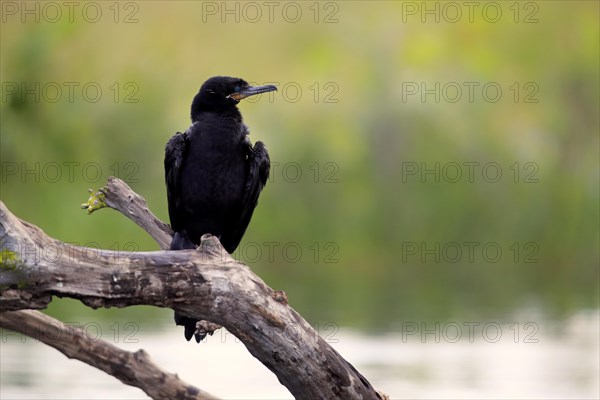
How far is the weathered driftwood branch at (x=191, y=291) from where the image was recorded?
4.87m

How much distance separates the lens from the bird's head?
259 inches

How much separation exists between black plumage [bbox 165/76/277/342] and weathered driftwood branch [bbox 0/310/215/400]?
0.68 m

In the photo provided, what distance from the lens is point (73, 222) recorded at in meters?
16.7

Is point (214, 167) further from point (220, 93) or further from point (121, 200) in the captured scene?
point (121, 200)

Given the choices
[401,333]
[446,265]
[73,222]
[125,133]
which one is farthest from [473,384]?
[446,265]

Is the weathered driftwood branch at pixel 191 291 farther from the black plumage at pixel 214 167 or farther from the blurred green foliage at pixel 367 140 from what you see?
the blurred green foliage at pixel 367 140

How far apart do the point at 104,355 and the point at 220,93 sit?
5.07ft

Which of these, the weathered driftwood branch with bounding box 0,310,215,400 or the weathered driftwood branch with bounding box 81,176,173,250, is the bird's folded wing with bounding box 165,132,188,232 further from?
the weathered driftwood branch with bounding box 0,310,215,400

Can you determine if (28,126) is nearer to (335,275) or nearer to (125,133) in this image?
(125,133)

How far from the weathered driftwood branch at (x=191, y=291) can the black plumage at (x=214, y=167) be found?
119 centimetres

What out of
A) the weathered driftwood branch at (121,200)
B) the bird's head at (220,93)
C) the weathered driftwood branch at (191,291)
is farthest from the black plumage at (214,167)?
the weathered driftwood branch at (191,291)

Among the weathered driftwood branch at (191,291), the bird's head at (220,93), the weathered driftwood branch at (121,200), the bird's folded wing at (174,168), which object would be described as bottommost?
the weathered driftwood branch at (191,291)

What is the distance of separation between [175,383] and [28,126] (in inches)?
515

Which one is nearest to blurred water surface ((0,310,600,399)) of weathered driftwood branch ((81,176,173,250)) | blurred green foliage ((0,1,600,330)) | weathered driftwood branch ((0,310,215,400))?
blurred green foliage ((0,1,600,330))
